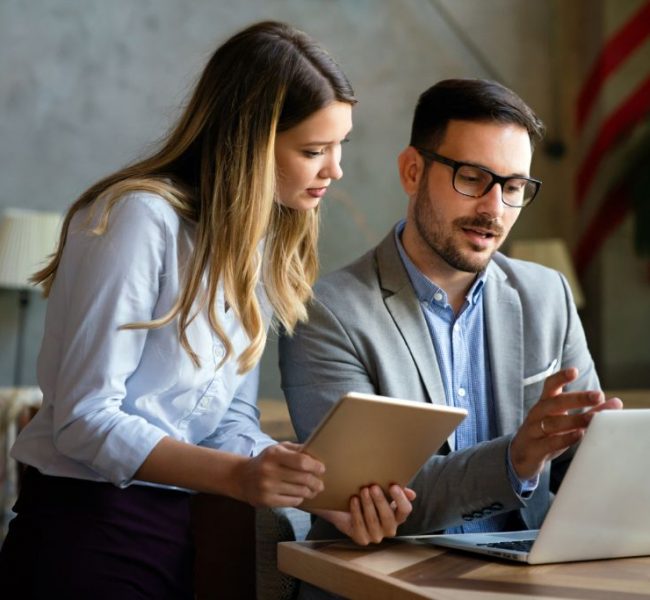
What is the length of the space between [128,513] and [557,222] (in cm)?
439

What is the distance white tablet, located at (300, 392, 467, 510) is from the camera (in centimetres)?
126

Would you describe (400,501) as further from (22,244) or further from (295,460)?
(22,244)

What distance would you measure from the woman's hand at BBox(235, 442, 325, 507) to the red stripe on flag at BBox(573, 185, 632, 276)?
411 centimetres

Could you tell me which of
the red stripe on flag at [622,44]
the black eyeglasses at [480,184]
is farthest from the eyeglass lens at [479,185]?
the red stripe on flag at [622,44]

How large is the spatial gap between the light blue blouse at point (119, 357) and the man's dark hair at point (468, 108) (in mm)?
658

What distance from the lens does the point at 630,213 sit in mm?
5125

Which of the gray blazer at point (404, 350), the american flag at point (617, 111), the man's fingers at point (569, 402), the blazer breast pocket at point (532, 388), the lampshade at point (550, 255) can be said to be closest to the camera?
the man's fingers at point (569, 402)

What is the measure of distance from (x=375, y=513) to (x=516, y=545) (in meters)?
0.21

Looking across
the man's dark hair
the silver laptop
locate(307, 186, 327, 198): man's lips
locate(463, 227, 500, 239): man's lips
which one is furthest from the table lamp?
the silver laptop

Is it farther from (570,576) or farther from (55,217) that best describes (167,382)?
(55,217)

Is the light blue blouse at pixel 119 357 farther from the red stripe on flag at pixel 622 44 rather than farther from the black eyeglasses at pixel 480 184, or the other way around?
the red stripe on flag at pixel 622 44

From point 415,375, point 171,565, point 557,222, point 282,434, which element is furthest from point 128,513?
point 557,222

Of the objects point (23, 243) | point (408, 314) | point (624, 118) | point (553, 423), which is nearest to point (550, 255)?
point (624, 118)

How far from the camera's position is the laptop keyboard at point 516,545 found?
4.69 feet
